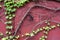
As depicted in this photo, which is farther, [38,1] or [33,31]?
[38,1]

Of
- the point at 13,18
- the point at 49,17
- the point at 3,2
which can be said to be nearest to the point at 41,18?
the point at 49,17

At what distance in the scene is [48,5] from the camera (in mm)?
4684

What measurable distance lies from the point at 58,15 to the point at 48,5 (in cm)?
29

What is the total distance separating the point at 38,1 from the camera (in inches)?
186

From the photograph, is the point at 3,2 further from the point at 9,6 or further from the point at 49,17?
the point at 49,17

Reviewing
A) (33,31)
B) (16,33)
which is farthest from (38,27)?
(16,33)

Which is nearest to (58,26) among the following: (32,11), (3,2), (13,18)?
(32,11)

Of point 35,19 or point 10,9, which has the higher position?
point 10,9

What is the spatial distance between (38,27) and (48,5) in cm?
52

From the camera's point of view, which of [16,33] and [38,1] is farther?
[38,1]

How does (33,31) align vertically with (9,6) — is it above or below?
below

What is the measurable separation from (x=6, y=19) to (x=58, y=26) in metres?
1.02

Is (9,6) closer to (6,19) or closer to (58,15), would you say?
(6,19)

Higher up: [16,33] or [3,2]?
[3,2]
